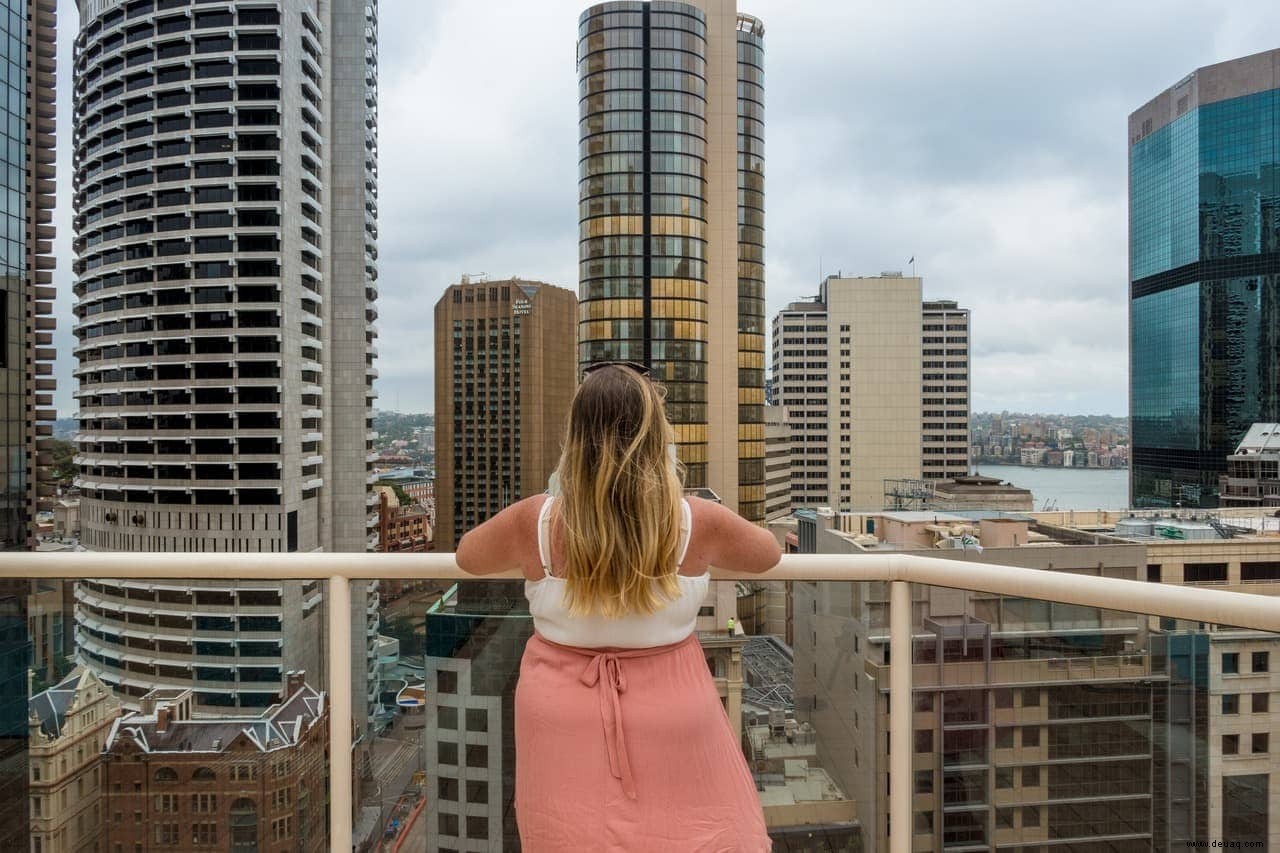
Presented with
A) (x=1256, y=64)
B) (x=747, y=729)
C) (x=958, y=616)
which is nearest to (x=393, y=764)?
(x=747, y=729)

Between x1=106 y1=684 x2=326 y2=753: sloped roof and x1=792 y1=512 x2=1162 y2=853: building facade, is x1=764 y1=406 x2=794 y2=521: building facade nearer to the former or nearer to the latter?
x1=792 y1=512 x2=1162 y2=853: building facade

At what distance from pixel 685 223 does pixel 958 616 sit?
26485 millimetres

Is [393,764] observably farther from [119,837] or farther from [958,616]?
[958,616]

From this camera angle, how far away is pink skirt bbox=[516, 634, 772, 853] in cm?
116

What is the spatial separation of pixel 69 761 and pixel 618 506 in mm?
1673

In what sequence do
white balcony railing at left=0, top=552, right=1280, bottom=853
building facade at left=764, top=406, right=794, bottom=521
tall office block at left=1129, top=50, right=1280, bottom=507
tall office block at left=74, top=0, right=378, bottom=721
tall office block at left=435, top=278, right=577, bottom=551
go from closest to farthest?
1. white balcony railing at left=0, top=552, right=1280, bottom=853
2. tall office block at left=74, top=0, right=378, bottom=721
3. building facade at left=764, top=406, right=794, bottom=521
4. tall office block at left=435, top=278, right=577, bottom=551
5. tall office block at left=1129, top=50, right=1280, bottom=507

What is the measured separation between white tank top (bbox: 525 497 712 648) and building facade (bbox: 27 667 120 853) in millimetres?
1341

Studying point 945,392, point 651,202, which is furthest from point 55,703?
point 945,392

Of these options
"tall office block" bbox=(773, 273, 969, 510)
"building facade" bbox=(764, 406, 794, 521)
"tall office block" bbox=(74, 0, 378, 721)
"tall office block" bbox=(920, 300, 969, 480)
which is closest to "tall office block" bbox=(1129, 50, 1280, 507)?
"tall office block" bbox=(920, 300, 969, 480)

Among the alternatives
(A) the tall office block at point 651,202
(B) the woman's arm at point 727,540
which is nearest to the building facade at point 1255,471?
(A) the tall office block at point 651,202

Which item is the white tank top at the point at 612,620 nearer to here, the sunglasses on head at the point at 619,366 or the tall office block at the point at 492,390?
the sunglasses on head at the point at 619,366

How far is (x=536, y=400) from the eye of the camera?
192 feet

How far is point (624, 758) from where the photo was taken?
3.79 ft

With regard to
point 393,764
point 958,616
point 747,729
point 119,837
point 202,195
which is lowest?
point 119,837
